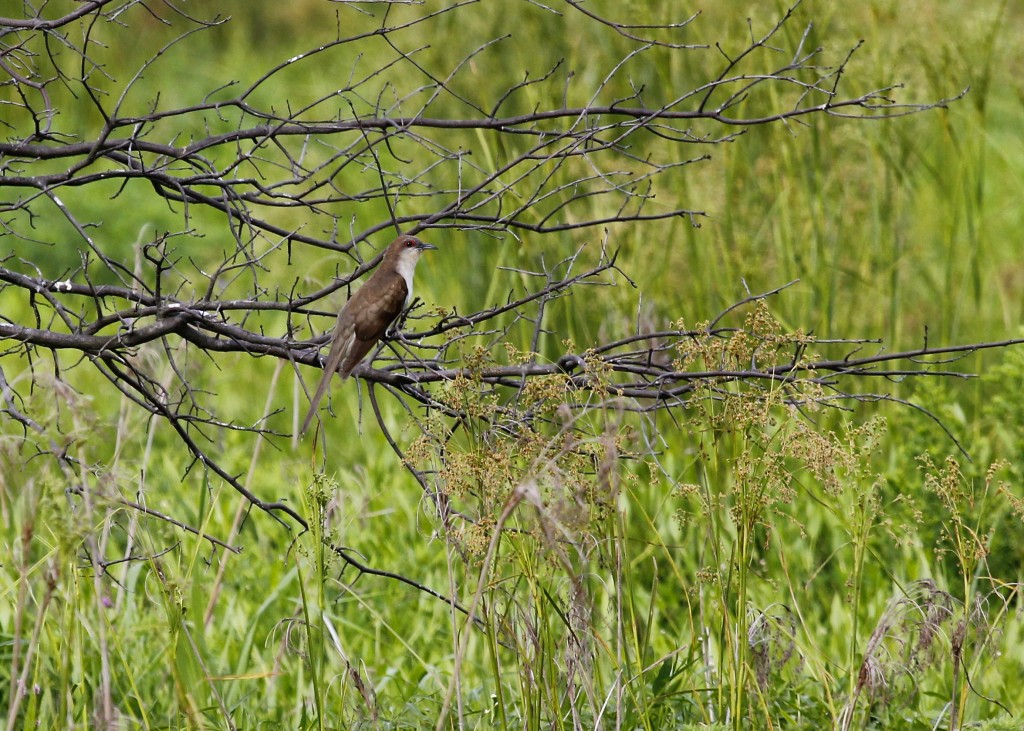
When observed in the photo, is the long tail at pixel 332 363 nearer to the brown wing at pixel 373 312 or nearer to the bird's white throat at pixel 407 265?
the brown wing at pixel 373 312

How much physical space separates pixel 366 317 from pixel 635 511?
86.8 inches

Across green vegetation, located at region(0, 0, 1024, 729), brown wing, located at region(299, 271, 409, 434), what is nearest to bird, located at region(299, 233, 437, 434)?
brown wing, located at region(299, 271, 409, 434)

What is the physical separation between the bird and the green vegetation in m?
0.28

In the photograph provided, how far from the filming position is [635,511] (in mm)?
5520

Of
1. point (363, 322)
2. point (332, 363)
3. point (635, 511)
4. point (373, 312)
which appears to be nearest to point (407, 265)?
point (373, 312)

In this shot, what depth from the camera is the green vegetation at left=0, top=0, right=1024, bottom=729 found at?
264 cm

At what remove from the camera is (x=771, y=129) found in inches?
249

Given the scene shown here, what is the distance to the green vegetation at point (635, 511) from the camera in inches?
104

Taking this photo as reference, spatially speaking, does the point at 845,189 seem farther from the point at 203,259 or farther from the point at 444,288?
the point at 203,259

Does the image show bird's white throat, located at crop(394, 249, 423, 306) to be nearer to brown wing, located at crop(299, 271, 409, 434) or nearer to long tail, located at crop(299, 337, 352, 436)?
brown wing, located at crop(299, 271, 409, 434)

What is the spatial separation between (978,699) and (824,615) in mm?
1317

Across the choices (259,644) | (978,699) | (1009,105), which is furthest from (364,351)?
(1009,105)

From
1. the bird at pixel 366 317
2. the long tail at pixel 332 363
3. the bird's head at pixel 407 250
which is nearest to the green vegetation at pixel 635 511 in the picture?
the long tail at pixel 332 363

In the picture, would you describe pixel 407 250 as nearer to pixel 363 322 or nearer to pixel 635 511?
pixel 363 322
